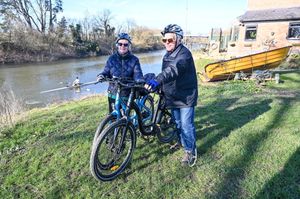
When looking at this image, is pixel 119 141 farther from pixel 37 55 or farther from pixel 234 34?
pixel 37 55

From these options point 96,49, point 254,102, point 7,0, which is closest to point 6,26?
point 7,0

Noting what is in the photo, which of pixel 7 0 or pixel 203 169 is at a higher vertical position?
pixel 7 0

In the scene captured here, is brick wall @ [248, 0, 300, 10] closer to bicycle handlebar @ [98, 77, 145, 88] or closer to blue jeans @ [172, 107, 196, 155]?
blue jeans @ [172, 107, 196, 155]

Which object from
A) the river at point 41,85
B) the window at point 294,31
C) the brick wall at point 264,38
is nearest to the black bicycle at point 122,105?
the river at point 41,85

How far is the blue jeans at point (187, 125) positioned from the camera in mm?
3032

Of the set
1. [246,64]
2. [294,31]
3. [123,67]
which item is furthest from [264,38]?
[123,67]

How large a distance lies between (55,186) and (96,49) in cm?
3482

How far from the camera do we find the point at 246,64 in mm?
9641

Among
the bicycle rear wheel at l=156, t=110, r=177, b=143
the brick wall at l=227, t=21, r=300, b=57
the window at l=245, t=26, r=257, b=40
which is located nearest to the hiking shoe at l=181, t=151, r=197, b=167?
the bicycle rear wheel at l=156, t=110, r=177, b=143

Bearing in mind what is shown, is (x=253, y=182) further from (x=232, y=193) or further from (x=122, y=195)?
(x=122, y=195)

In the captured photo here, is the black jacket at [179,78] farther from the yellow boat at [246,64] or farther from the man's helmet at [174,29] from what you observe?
the yellow boat at [246,64]

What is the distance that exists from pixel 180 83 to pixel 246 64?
7.63 metres

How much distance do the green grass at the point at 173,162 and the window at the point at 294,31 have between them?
1368 cm

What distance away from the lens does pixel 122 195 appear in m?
2.63
